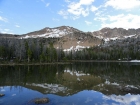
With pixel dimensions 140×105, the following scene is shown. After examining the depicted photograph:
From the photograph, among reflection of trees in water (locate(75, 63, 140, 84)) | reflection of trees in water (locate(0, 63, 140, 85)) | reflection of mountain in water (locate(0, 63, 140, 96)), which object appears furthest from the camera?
reflection of trees in water (locate(75, 63, 140, 84))

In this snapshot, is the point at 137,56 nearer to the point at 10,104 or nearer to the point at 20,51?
the point at 20,51

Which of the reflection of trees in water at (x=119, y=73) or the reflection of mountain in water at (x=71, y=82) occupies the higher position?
the reflection of mountain in water at (x=71, y=82)

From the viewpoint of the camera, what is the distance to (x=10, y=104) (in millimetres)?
20969

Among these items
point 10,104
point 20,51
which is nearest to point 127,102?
point 10,104

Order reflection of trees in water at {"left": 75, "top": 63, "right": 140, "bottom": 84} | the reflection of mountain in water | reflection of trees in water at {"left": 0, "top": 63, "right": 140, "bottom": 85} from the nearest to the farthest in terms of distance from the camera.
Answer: the reflection of mountain in water
reflection of trees in water at {"left": 0, "top": 63, "right": 140, "bottom": 85}
reflection of trees in water at {"left": 75, "top": 63, "right": 140, "bottom": 84}

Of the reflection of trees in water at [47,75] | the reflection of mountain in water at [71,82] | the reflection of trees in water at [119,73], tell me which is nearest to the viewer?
the reflection of mountain in water at [71,82]

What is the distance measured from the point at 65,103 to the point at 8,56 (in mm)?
92984

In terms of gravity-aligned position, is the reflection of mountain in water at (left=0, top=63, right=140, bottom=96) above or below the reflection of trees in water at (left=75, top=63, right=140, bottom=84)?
above

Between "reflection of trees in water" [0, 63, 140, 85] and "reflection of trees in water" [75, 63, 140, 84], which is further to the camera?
"reflection of trees in water" [75, 63, 140, 84]

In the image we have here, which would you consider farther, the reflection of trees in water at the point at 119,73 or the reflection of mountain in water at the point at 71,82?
the reflection of trees in water at the point at 119,73

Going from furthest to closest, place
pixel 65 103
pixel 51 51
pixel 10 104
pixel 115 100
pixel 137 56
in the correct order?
pixel 137 56
pixel 51 51
pixel 115 100
pixel 65 103
pixel 10 104

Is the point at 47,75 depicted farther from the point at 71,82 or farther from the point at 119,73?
the point at 119,73

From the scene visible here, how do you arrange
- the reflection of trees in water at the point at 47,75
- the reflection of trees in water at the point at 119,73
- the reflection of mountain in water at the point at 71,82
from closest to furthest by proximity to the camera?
the reflection of mountain in water at the point at 71,82 → the reflection of trees in water at the point at 47,75 → the reflection of trees in water at the point at 119,73

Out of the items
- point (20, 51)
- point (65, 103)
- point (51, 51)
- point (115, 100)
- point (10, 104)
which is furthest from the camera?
point (51, 51)
